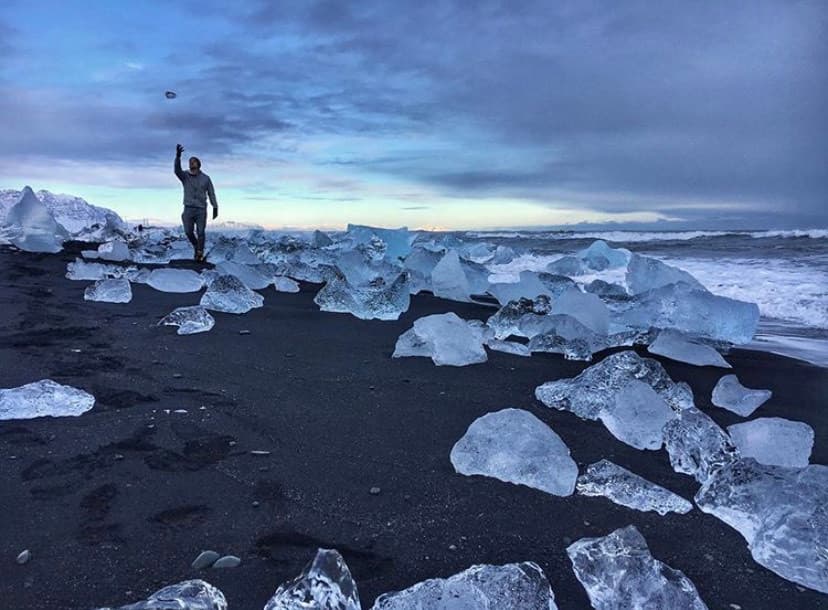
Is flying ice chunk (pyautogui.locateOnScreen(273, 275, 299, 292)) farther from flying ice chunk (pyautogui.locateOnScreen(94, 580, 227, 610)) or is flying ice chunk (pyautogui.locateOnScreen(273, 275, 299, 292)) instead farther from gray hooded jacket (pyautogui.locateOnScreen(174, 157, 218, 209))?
flying ice chunk (pyautogui.locateOnScreen(94, 580, 227, 610))

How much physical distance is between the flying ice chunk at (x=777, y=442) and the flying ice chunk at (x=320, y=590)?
162 cm

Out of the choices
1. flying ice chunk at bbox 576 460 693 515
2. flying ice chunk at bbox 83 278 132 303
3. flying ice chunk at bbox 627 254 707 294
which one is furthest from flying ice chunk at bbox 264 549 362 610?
flying ice chunk at bbox 627 254 707 294

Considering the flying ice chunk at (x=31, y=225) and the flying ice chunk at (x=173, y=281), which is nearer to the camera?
the flying ice chunk at (x=173, y=281)

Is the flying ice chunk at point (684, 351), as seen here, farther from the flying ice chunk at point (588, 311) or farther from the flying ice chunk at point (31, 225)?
the flying ice chunk at point (31, 225)

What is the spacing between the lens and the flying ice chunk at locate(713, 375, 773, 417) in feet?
8.73

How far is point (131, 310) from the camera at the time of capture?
4.27 meters

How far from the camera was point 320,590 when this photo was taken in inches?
45.4

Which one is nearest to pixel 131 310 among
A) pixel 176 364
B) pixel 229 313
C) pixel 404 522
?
pixel 229 313

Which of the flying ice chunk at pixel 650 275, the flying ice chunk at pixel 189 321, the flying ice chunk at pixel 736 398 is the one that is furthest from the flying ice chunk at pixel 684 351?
the flying ice chunk at pixel 189 321

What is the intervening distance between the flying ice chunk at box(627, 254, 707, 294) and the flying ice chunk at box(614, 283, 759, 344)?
160 centimetres

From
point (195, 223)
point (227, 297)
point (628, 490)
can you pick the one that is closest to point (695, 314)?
point (628, 490)

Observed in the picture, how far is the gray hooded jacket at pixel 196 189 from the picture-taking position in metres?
7.56

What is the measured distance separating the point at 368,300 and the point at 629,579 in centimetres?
356

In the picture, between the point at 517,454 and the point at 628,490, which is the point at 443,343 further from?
the point at 628,490
